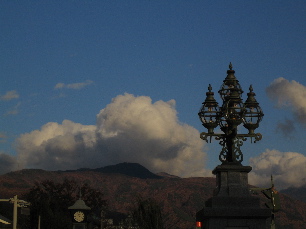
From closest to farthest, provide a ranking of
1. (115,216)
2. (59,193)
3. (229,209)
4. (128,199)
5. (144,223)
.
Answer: (229,209), (144,223), (59,193), (115,216), (128,199)

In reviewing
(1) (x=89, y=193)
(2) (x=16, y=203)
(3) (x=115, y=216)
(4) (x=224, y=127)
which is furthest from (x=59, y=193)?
(4) (x=224, y=127)

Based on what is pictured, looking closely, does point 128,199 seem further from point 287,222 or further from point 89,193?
point 89,193

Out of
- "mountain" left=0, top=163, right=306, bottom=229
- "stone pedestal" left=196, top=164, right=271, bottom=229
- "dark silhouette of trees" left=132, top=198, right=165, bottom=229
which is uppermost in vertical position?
"mountain" left=0, top=163, right=306, bottom=229

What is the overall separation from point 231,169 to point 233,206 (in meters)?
1.12

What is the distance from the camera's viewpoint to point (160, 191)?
151 meters

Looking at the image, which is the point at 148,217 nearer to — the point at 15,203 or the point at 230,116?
the point at 15,203

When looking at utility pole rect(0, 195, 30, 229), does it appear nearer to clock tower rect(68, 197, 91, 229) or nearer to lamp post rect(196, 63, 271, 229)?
clock tower rect(68, 197, 91, 229)

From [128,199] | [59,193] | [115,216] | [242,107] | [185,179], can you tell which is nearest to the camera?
[242,107]

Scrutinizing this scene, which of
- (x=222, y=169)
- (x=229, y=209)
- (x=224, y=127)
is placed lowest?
(x=229, y=209)

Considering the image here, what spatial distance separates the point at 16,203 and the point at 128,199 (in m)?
119

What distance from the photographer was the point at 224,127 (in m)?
21.0

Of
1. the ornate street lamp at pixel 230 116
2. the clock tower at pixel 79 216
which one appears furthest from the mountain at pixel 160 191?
the ornate street lamp at pixel 230 116

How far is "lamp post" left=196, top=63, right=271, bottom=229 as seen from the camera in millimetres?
19469

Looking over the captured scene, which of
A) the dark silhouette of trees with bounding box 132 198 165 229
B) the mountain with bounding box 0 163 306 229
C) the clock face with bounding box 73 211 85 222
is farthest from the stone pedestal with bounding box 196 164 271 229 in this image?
the mountain with bounding box 0 163 306 229
